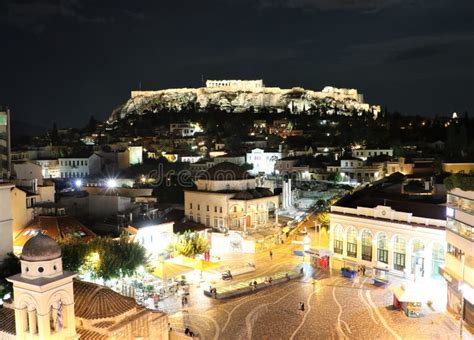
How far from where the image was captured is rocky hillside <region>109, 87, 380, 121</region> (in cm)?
15725

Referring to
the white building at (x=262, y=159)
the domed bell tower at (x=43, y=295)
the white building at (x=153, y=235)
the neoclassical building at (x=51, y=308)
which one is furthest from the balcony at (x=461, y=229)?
the white building at (x=262, y=159)

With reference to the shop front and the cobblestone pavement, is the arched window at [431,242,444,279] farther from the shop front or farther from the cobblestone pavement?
the cobblestone pavement

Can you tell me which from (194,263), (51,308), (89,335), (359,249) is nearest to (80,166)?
(194,263)

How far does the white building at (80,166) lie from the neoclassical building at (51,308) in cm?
6080

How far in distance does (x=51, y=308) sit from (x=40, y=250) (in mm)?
1915

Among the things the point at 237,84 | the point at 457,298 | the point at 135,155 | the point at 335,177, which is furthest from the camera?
the point at 237,84

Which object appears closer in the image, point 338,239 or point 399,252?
point 399,252

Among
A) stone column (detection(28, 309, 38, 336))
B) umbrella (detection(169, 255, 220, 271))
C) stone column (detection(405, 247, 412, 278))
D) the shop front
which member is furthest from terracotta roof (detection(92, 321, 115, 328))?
stone column (detection(405, 247, 412, 278))

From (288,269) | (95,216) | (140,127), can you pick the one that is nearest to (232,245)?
(288,269)

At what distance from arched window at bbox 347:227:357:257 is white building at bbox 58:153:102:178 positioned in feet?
171

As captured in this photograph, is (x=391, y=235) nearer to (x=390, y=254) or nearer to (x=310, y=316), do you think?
(x=390, y=254)

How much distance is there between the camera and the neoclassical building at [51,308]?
1586cm

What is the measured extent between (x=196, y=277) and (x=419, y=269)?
1311cm

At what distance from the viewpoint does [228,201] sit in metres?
45.0
